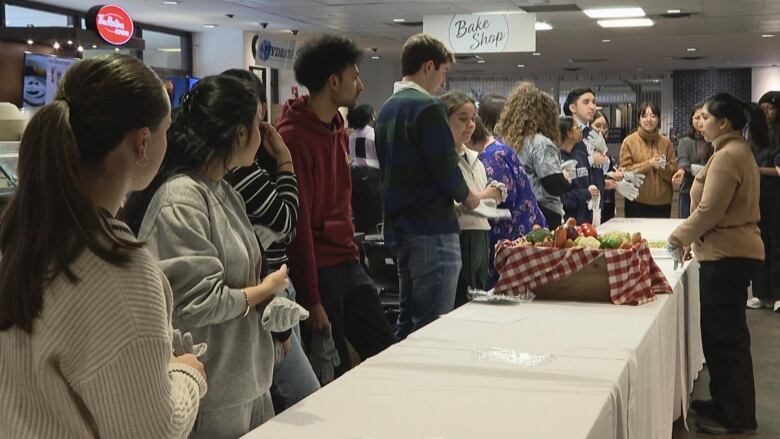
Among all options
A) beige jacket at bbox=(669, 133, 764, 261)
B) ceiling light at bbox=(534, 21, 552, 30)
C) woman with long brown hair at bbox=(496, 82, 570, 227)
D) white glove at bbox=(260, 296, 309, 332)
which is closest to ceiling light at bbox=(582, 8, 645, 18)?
ceiling light at bbox=(534, 21, 552, 30)

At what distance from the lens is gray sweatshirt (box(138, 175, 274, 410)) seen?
189 cm

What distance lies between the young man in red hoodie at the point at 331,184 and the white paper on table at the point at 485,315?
28 cm

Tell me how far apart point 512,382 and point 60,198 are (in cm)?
126

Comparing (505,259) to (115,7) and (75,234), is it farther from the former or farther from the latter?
(115,7)

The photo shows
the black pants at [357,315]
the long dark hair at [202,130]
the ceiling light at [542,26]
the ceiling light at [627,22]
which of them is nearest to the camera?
the long dark hair at [202,130]

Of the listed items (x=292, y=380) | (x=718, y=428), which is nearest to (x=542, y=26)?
(x=718, y=428)

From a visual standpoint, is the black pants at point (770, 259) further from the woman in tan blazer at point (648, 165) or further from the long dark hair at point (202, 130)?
the long dark hair at point (202, 130)

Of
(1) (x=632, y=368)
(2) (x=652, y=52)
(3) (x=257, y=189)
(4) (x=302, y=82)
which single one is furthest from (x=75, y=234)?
(2) (x=652, y=52)

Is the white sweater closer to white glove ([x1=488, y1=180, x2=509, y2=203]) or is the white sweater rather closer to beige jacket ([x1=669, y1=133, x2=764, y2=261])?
white glove ([x1=488, y1=180, x2=509, y2=203])

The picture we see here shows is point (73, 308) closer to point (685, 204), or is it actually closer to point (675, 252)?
point (675, 252)

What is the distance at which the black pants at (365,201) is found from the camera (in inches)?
232

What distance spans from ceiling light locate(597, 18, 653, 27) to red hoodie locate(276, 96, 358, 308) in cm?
906

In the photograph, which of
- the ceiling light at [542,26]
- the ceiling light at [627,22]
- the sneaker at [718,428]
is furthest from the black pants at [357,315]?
the ceiling light at [542,26]

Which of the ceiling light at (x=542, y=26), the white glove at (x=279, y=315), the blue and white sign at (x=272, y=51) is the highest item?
the ceiling light at (x=542, y=26)
